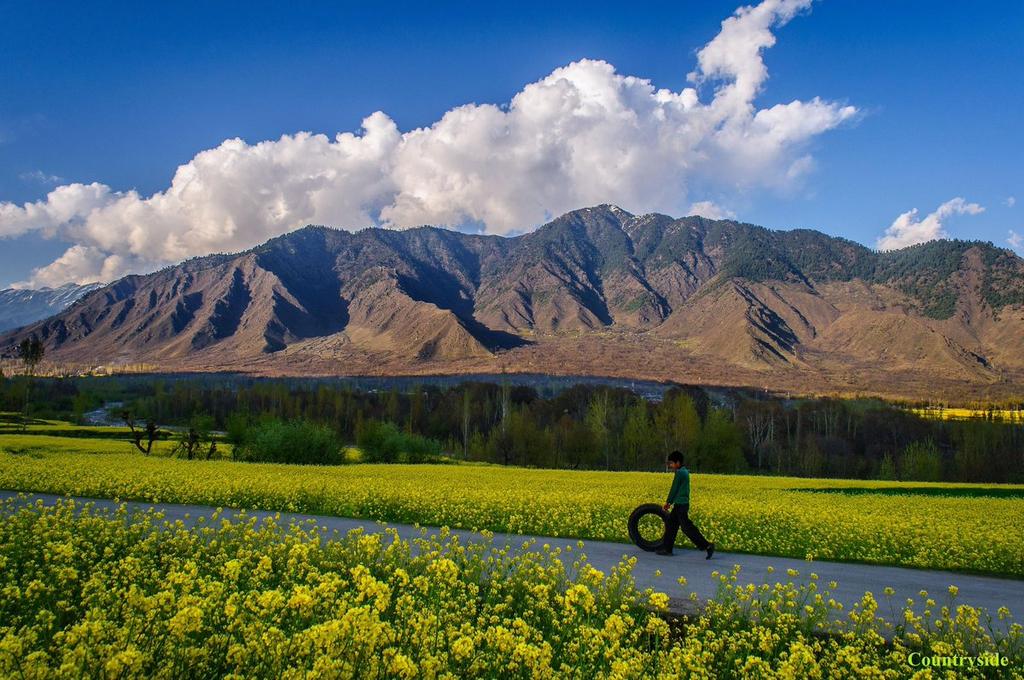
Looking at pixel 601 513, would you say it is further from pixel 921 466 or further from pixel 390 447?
pixel 921 466

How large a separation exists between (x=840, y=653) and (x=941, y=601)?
6.75m

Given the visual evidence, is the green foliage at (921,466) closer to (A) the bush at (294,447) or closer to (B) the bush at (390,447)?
(B) the bush at (390,447)

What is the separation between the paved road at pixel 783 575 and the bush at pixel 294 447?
44420mm

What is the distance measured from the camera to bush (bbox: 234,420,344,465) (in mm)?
60594

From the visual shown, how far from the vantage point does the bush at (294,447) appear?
60.6m

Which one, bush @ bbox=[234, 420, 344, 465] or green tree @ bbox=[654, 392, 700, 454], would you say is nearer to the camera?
bush @ bbox=[234, 420, 344, 465]

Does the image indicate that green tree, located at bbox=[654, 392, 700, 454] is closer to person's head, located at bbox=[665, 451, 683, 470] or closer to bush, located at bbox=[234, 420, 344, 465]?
bush, located at bbox=[234, 420, 344, 465]

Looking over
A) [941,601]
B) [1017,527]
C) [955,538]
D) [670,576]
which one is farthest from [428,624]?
[1017,527]

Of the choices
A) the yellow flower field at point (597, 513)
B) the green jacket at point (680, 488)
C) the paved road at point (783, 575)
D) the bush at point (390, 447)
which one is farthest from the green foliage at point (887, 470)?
the green jacket at point (680, 488)

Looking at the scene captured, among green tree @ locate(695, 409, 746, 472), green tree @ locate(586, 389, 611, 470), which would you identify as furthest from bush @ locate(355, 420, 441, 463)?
green tree @ locate(695, 409, 746, 472)

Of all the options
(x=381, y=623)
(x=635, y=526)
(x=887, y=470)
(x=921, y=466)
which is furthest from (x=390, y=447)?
(x=921, y=466)

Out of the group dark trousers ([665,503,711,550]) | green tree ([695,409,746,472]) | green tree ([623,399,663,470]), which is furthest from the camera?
green tree ([623,399,663,470])

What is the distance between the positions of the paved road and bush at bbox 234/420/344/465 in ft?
146

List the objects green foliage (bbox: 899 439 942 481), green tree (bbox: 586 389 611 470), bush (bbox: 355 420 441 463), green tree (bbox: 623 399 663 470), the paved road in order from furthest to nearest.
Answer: green tree (bbox: 586 389 611 470) → green tree (bbox: 623 399 663 470) → green foliage (bbox: 899 439 942 481) → bush (bbox: 355 420 441 463) → the paved road
